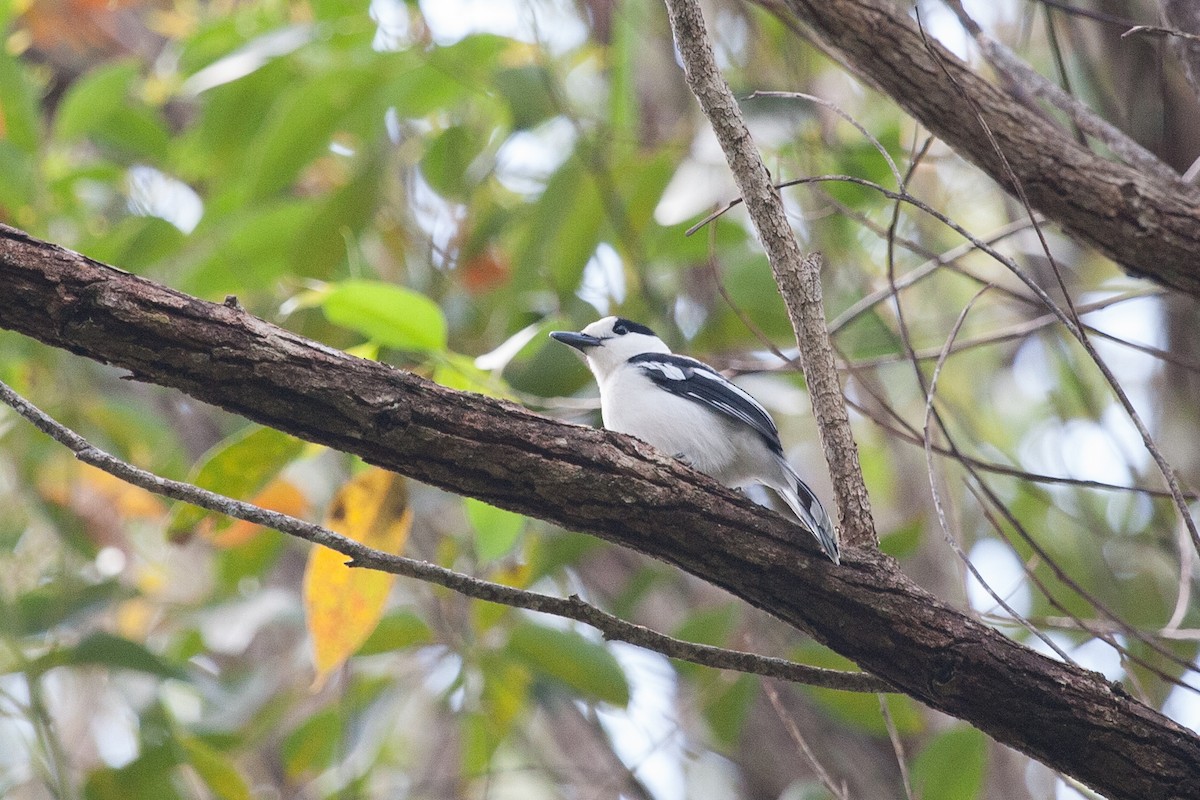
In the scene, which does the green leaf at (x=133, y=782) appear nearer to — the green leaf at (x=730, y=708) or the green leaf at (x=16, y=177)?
the green leaf at (x=730, y=708)

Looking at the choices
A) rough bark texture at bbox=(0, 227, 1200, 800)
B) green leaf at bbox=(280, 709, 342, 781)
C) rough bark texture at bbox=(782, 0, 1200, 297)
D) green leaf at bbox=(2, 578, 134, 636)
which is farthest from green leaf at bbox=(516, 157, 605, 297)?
rough bark texture at bbox=(0, 227, 1200, 800)

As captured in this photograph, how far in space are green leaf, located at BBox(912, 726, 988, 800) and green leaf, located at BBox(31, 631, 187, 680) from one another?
251cm

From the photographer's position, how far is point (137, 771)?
4137 mm

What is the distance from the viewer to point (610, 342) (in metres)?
4.57

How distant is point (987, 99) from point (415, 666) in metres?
3.45

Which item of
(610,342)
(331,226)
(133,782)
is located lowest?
(133,782)

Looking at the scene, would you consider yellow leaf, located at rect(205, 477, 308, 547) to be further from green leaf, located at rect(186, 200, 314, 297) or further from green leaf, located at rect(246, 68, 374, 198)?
green leaf, located at rect(246, 68, 374, 198)

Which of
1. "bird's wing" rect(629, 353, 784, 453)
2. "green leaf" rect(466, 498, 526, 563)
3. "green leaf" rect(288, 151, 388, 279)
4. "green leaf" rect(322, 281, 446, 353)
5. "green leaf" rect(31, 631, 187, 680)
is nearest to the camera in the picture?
"green leaf" rect(322, 281, 446, 353)

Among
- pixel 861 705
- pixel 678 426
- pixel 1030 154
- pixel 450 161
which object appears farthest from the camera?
pixel 450 161

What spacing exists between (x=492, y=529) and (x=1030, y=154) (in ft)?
6.01

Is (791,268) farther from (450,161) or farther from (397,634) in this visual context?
(450,161)

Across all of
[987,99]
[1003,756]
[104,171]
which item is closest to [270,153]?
[104,171]

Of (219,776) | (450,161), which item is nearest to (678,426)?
(450,161)

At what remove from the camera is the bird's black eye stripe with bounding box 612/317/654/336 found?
467cm
